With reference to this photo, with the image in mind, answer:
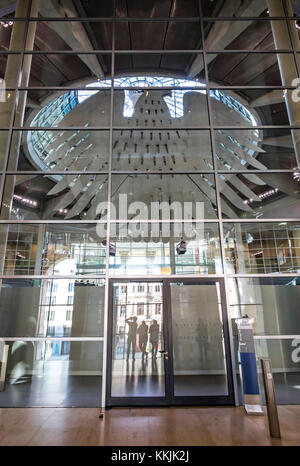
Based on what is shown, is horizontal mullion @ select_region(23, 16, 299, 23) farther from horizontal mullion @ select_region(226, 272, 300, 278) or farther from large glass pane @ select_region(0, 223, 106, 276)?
horizontal mullion @ select_region(226, 272, 300, 278)

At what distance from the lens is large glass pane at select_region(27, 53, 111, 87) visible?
7119mm

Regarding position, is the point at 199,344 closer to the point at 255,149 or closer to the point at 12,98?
the point at 255,149

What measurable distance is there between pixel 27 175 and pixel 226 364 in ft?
17.9

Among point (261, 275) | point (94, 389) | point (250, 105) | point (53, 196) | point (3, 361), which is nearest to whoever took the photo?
point (94, 389)

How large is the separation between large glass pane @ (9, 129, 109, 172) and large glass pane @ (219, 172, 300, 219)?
8.90ft

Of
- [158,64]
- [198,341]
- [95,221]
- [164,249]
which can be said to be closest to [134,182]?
[95,221]

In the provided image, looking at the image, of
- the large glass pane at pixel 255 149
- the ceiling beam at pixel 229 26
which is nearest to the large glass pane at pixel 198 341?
the large glass pane at pixel 255 149

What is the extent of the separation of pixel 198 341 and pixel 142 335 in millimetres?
1036

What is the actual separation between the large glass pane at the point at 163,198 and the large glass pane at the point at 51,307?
167 centimetres

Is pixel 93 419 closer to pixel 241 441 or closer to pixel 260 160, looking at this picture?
pixel 241 441

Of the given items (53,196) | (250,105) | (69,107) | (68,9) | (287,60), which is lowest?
(53,196)

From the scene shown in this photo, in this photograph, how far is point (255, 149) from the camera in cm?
773

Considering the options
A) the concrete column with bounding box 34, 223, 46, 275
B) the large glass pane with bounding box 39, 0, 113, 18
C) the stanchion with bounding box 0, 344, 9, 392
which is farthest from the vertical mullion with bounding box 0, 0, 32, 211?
the stanchion with bounding box 0, 344, 9, 392

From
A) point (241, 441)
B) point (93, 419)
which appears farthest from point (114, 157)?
point (241, 441)
